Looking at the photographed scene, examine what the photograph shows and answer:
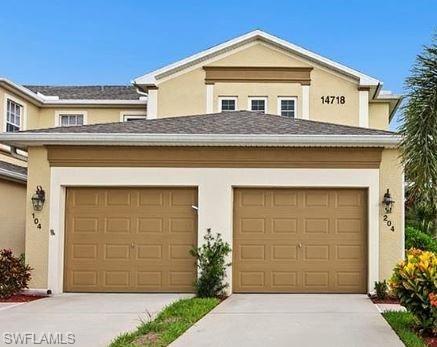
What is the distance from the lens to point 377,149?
14.6 m

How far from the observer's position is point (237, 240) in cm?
1478

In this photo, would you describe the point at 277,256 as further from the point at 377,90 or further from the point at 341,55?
the point at 341,55

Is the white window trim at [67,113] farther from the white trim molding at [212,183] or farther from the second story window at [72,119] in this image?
the white trim molding at [212,183]

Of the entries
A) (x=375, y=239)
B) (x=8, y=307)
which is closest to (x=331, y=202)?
(x=375, y=239)

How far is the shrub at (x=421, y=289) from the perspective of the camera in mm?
9305

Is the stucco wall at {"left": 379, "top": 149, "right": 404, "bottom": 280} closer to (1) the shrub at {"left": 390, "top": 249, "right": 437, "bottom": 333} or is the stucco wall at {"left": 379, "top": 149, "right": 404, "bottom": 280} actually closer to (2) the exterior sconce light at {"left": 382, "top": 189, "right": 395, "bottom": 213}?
(2) the exterior sconce light at {"left": 382, "top": 189, "right": 395, "bottom": 213}

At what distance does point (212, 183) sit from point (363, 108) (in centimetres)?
1085

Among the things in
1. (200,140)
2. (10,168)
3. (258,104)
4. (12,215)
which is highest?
(258,104)

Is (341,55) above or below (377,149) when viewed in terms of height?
above

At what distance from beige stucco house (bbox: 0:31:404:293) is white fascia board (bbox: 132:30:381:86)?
29.5ft

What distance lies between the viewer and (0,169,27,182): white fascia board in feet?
58.6

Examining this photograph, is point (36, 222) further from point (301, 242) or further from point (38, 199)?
point (301, 242)

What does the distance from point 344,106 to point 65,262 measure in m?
12.9

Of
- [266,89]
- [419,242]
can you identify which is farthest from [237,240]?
[266,89]
